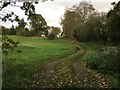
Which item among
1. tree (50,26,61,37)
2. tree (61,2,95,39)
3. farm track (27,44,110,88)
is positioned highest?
tree (61,2,95,39)

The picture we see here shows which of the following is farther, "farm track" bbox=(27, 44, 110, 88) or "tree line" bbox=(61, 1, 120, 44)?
"tree line" bbox=(61, 1, 120, 44)

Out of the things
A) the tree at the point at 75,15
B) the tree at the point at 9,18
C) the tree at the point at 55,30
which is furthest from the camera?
the tree at the point at 55,30

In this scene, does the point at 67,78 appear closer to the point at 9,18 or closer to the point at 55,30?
the point at 9,18

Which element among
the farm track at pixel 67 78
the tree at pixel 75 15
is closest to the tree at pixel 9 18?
the farm track at pixel 67 78

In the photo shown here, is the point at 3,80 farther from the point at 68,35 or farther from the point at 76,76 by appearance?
the point at 68,35

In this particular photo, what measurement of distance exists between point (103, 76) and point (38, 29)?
6.47 m

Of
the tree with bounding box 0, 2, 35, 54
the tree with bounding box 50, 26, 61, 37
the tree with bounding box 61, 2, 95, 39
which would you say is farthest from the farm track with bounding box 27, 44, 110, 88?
the tree with bounding box 50, 26, 61, 37

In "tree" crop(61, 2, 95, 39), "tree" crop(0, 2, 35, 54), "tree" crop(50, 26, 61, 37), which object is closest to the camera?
"tree" crop(0, 2, 35, 54)

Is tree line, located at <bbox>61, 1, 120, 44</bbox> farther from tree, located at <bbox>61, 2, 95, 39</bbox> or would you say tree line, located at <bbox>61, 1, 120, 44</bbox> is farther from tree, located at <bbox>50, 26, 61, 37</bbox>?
tree, located at <bbox>50, 26, 61, 37</bbox>

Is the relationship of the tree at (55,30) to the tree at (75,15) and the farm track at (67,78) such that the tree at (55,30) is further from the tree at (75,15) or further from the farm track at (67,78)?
the farm track at (67,78)

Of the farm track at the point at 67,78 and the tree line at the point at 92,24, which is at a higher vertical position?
the tree line at the point at 92,24

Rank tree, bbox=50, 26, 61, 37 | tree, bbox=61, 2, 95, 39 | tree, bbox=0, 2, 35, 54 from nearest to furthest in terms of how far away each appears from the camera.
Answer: tree, bbox=0, 2, 35, 54
tree, bbox=61, 2, 95, 39
tree, bbox=50, 26, 61, 37

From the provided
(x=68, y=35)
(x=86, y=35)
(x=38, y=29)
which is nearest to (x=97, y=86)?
(x=38, y=29)

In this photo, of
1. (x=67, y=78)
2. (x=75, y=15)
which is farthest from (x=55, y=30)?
(x=67, y=78)
